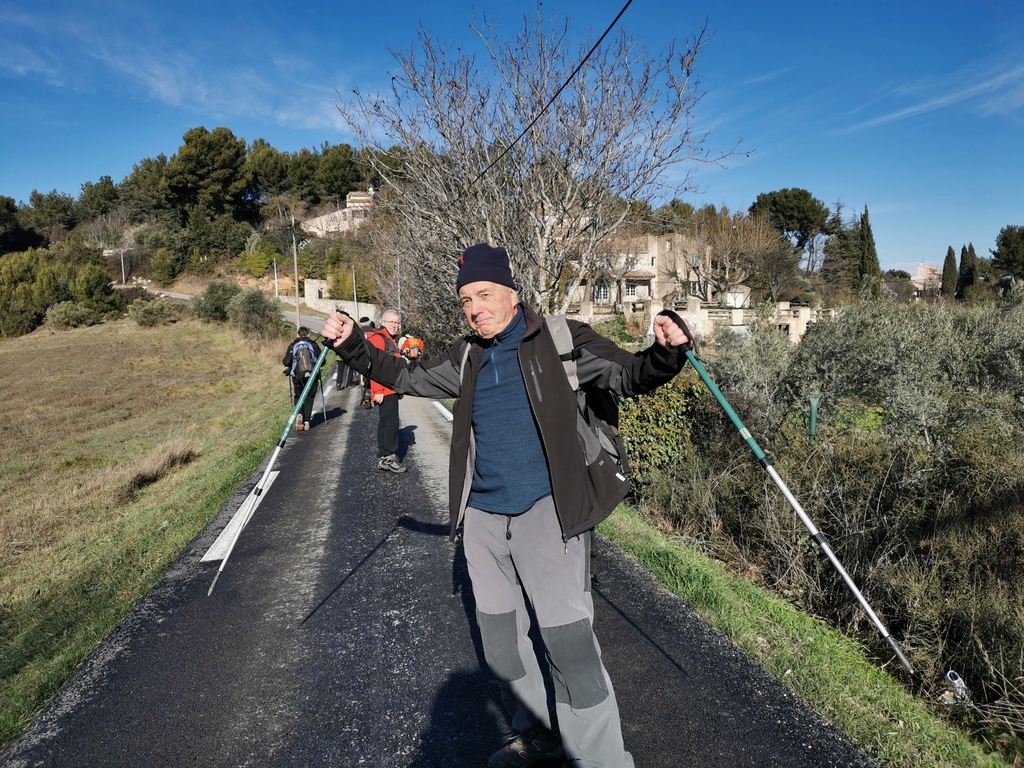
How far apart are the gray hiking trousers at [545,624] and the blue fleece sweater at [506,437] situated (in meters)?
0.07

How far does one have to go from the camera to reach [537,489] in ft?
8.45

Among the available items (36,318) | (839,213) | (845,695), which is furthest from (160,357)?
(839,213)

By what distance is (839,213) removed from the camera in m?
70.2

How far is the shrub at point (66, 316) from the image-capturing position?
2076 inches

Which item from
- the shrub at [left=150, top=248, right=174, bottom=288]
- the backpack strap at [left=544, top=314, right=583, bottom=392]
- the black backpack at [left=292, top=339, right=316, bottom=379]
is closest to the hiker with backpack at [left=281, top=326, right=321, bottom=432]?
the black backpack at [left=292, top=339, right=316, bottom=379]

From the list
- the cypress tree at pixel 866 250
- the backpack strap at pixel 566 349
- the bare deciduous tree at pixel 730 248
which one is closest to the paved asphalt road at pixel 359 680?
the backpack strap at pixel 566 349

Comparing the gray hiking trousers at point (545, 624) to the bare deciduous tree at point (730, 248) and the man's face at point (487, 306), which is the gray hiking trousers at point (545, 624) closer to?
the man's face at point (487, 306)

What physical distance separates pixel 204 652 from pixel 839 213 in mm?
78233

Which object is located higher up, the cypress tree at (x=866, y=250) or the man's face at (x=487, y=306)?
the cypress tree at (x=866, y=250)

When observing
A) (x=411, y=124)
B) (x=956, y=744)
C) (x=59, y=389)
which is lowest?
(x=59, y=389)

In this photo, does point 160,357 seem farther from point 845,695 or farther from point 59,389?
point 845,695

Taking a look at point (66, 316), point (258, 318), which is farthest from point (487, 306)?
point (66, 316)

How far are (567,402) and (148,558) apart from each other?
15.6 feet

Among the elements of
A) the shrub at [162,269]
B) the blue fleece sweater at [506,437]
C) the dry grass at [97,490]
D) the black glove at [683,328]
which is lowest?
the dry grass at [97,490]
